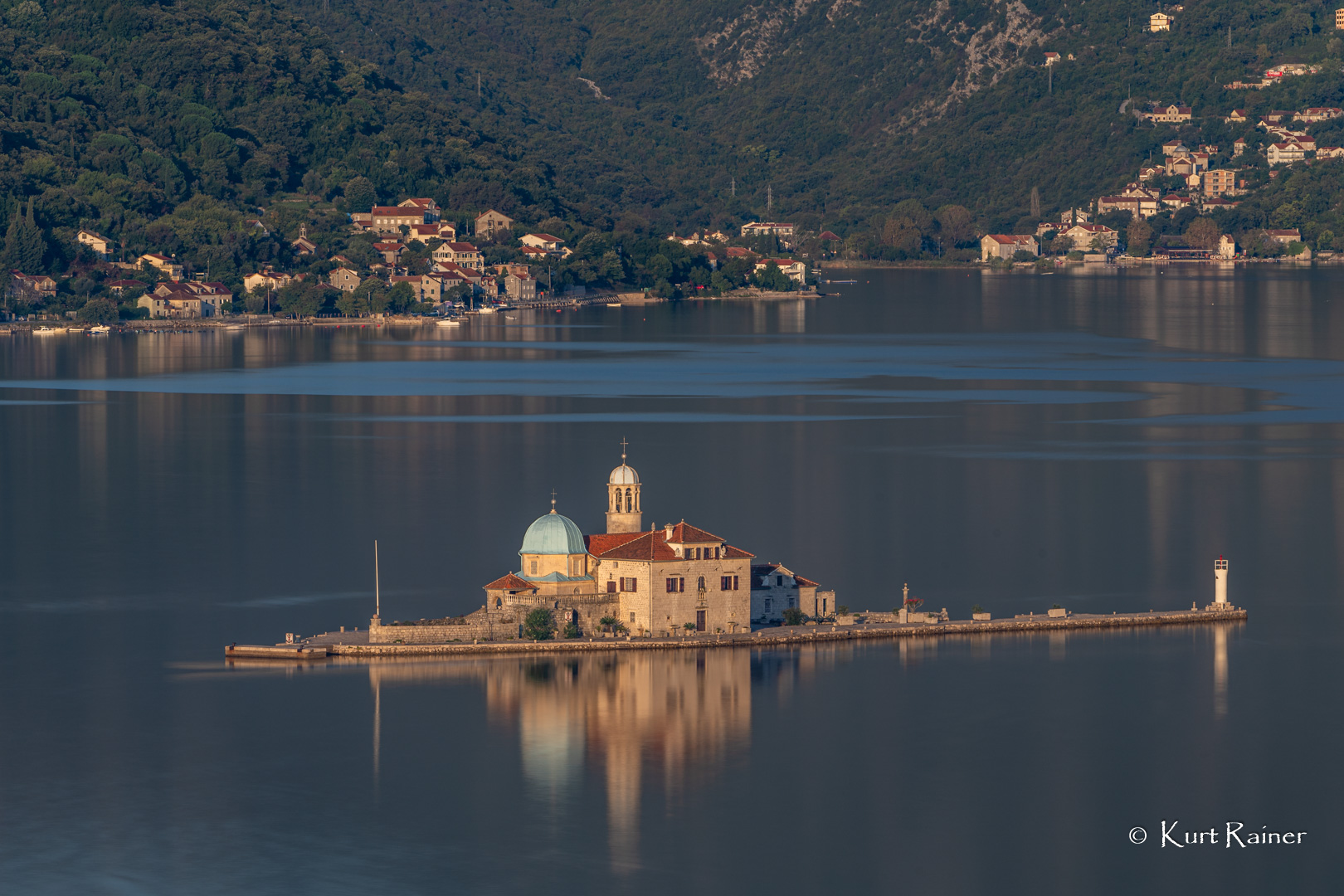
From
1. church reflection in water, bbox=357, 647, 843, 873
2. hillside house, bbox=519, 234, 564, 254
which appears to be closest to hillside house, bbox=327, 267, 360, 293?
hillside house, bbox=519, 234, 564, 254

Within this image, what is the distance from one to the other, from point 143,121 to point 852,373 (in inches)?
3205

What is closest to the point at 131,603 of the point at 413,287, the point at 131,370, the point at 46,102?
the point at 131,370

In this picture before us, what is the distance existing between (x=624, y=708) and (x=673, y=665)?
227 cm

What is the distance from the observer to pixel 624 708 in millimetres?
38031

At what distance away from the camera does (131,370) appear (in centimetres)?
10406

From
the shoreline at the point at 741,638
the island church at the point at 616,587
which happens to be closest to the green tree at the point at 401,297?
the shoreline at the point at 741,638

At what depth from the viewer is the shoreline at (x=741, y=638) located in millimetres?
40875

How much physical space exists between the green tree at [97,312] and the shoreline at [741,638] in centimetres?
9417

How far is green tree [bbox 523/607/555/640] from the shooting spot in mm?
40812

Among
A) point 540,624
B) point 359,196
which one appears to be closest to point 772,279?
point 359,196

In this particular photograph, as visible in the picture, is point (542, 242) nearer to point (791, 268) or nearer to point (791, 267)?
point (791, 268)

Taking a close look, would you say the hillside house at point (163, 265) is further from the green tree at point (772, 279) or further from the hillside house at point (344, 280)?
the green tree at point (772, 279)

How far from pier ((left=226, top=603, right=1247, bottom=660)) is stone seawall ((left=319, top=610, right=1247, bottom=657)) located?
1cm

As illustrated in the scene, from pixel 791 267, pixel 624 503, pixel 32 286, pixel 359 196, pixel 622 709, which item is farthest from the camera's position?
pixel 791 267
